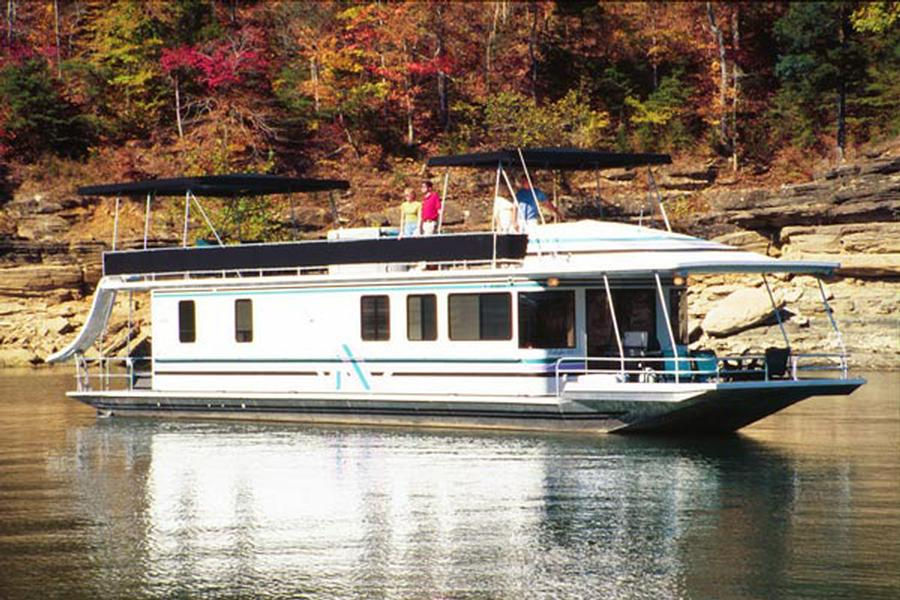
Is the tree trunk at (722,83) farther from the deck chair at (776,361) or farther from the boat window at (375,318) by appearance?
the deck chair at (776,361)

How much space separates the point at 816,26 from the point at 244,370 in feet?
105

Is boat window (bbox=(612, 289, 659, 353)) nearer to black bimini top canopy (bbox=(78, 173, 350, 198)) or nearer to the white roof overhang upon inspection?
the white roof overhang

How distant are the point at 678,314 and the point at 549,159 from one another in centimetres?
331

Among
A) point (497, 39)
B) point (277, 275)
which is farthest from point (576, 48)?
point (277, 275)

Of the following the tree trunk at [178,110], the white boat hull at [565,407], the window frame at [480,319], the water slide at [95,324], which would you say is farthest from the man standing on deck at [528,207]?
the tree trunk at [178,110]

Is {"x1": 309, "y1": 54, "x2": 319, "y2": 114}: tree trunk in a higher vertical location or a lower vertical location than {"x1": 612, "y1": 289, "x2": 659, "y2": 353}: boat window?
higher

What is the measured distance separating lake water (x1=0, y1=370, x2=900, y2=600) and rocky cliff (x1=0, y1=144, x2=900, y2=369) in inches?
584

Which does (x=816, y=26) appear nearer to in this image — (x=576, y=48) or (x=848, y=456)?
(x=576, y=48)

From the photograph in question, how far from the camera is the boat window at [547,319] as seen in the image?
24188 millimetres

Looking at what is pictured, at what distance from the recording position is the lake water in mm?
13766

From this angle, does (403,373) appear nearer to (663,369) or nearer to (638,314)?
(638,314)

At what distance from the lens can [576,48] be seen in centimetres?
5944

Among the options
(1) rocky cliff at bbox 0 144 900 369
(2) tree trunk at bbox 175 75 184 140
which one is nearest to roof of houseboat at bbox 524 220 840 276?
(1) rocky cliff at bbox 0 144 900 369

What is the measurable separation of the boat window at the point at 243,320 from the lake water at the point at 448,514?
200cm
